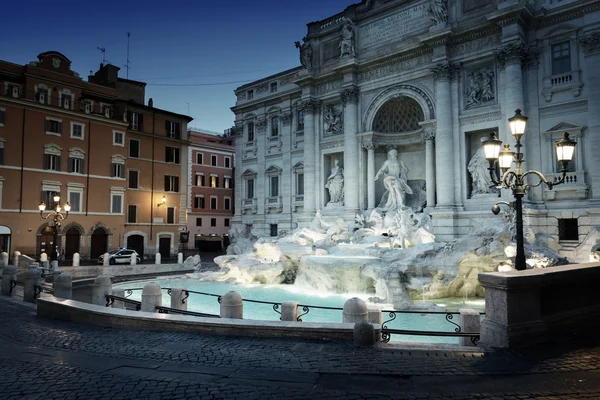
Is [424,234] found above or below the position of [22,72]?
below

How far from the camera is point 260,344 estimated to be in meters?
8.02

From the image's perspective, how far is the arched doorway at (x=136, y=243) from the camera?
3722 cm

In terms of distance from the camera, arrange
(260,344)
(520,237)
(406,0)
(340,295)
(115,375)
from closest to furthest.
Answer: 1. (115,375)
2. (260,344)
3. (520,237)
4. (340,295)
5. (406,0)

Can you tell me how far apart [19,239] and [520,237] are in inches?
1283

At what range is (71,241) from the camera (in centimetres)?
3316

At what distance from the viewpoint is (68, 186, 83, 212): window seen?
109 ft

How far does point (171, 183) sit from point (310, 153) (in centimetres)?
1589

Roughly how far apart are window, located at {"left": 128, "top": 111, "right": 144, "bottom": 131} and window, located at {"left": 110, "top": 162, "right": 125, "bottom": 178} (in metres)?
3.83

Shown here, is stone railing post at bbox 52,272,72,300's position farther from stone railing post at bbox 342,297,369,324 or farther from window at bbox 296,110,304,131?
window at bbox 296,110,304,131

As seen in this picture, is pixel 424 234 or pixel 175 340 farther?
pixel 424 234

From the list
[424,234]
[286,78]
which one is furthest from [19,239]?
[424,234]

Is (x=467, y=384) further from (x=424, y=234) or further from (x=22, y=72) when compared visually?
(x=22, y=72)

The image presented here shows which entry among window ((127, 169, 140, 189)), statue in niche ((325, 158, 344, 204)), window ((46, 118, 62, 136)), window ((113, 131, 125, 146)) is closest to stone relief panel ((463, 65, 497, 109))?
statue in niche ((325, 158, 344, 204))

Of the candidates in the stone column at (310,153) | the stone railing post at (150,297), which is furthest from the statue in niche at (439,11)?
the stone railing post at (150,297)
